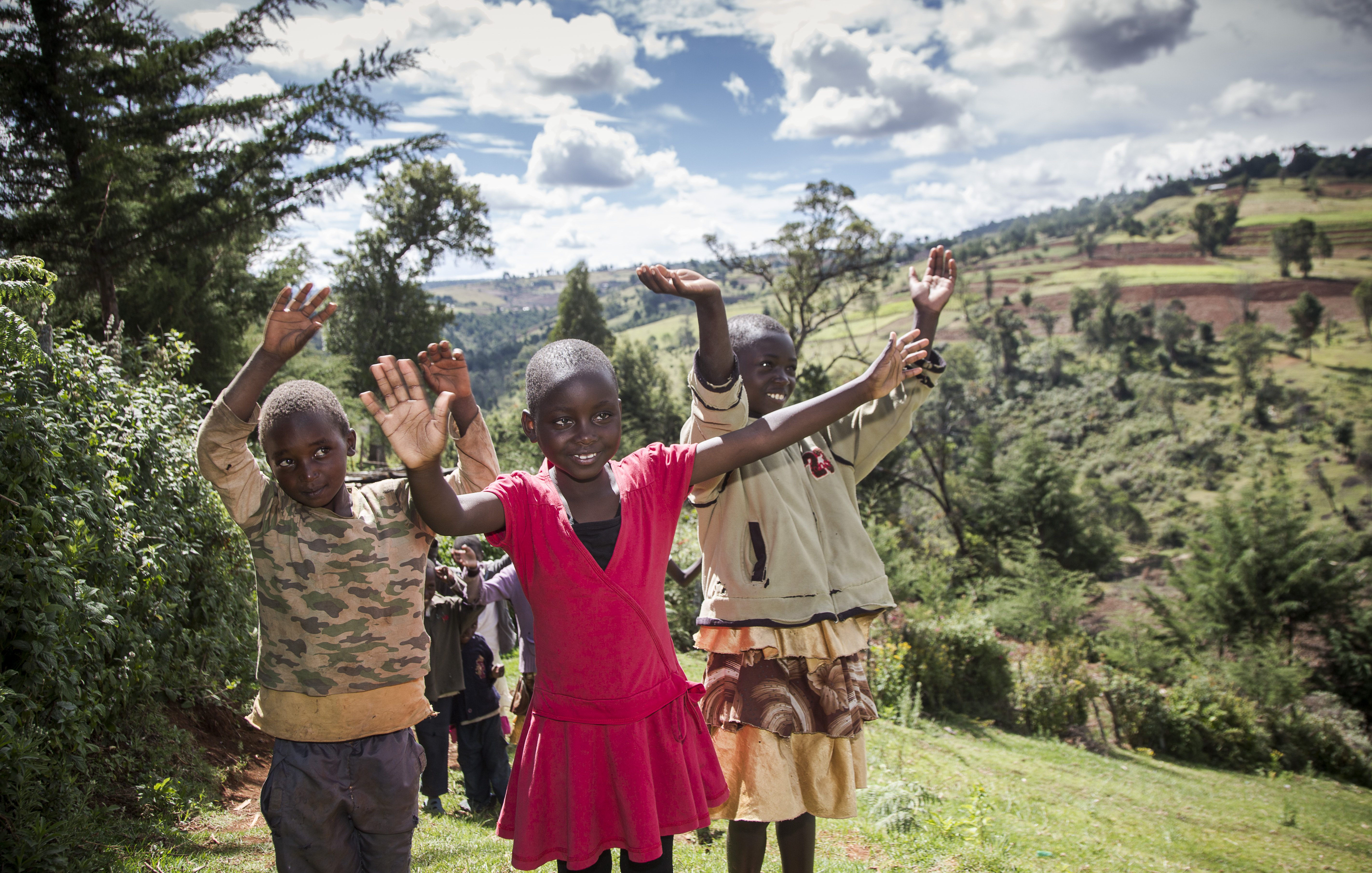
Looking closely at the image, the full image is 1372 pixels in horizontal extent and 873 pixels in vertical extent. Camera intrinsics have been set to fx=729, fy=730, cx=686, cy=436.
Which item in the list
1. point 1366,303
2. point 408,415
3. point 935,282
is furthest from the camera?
point 1366,303

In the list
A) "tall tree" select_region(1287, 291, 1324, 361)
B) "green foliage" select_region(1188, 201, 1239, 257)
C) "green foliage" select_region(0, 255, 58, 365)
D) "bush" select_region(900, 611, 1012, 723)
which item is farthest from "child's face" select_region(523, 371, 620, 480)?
"green foliage" select_region(1188, 201, 1239, 257)

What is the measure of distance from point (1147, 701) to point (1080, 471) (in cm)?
4342

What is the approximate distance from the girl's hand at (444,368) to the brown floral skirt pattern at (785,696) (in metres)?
1.22

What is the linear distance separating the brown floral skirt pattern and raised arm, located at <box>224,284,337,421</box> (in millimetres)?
1602

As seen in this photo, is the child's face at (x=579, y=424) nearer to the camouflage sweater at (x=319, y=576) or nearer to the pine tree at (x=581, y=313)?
the camouflage sweater at (x=319, y=576)

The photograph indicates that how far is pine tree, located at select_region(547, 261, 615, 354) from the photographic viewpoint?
36.3m

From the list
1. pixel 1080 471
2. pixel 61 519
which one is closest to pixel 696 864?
pixel 61 519

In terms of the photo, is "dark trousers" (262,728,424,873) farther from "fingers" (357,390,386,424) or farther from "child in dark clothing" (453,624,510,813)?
"child in dark clothing" (453,624,510,813)

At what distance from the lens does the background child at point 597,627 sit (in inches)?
72.0

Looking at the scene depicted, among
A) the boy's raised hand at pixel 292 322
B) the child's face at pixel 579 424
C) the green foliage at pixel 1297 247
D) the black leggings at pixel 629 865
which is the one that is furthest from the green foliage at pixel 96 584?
the green foliage at pixel 1297 247

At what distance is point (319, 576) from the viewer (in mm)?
2162

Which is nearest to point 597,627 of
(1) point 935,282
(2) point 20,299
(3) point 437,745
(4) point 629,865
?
(4) point 629,865

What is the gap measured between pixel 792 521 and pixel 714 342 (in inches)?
27.9

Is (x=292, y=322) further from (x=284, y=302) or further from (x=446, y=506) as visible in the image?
(x=446, y=506)
